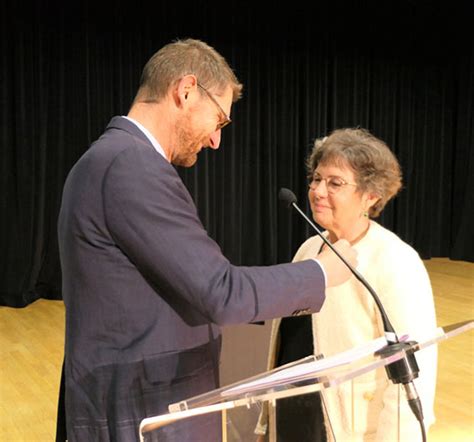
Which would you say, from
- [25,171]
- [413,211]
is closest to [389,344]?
[25,171]

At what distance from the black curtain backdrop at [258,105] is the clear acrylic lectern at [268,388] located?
550 centimetres

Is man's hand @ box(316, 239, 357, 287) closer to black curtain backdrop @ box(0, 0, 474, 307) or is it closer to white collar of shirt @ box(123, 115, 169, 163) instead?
white collar of shirt @ box(123, 115, 169, 163)

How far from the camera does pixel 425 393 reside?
1503 millimetres

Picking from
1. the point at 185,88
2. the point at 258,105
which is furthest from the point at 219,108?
the point at 258,105

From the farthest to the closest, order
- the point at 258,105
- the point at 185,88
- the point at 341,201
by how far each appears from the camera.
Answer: the point at 258,105, the point at 341,201, the point at 185,88

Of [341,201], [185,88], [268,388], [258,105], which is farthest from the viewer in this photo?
[258,105]

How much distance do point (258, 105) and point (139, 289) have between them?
6646 millimetres

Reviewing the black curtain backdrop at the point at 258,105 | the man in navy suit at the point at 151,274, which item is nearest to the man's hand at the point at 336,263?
the man in navy suit at the point at 151,274

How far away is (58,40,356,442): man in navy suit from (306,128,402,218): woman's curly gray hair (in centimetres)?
71

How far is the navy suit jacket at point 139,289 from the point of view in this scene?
1116mm

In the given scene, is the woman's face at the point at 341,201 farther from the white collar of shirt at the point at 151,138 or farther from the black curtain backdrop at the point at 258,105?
the black curtain backdrop at the point at 258,105

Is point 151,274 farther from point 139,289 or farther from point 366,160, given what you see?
point 366,160

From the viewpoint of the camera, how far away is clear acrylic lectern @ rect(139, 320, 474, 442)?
2.74 ft

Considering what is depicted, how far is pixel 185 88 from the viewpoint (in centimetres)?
Result: 128
